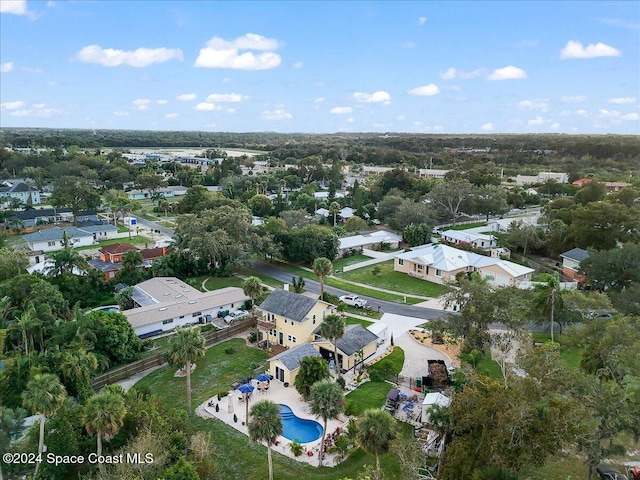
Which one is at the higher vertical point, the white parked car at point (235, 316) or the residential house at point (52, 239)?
the residential house at point (52, 239)

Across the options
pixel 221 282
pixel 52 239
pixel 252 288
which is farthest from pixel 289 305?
pixel 52 239

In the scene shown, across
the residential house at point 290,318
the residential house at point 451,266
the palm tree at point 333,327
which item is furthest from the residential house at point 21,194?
the palm tree at point 333,327

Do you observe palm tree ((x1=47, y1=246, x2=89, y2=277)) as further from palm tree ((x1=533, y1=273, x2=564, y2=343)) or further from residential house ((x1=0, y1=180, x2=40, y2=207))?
residential house ((x1=0, y1=180, x2=40, y2=207))

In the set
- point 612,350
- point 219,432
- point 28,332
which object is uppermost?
point 612,350

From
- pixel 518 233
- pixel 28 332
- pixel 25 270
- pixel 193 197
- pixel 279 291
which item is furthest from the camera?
pixel 193 197

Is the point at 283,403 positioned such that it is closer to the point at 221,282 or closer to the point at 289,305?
the point at 289,305

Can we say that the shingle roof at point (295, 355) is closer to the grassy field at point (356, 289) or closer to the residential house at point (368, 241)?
the grassy field at point (356, 289)

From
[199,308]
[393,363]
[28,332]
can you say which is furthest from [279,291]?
[28,332]

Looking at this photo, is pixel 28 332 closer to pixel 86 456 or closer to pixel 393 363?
pixel 86 456
